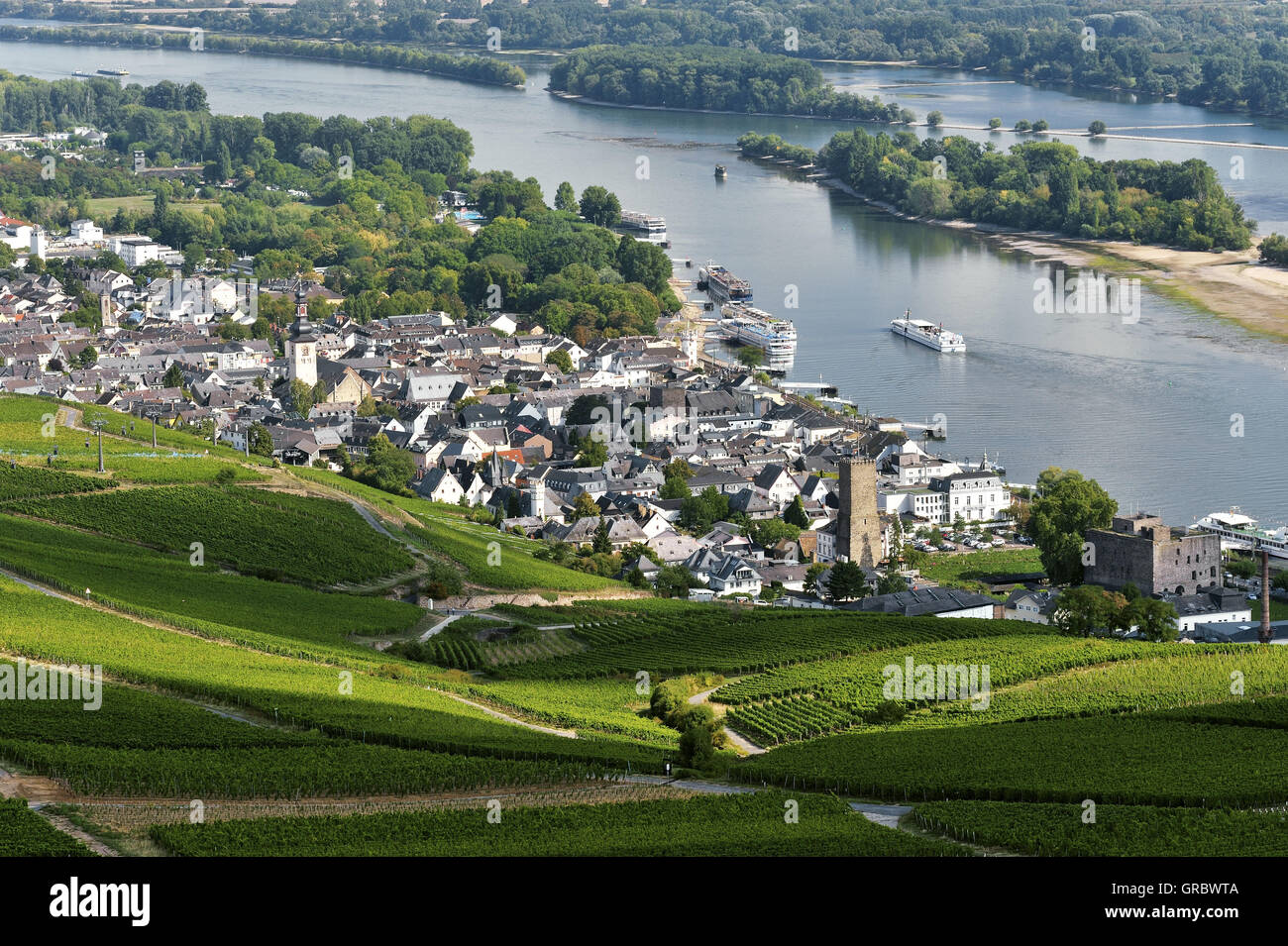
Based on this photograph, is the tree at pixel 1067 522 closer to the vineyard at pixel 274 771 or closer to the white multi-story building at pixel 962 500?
the white multi-story building at pixel 962 500

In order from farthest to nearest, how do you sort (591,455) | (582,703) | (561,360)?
(561,360), (591,455), (582,703)

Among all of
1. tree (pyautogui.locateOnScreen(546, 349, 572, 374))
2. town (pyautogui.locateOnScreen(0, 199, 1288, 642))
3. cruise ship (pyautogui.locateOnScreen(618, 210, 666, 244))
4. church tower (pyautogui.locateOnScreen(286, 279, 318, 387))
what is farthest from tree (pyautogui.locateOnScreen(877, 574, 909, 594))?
cruise ship (pyautogui.locateOnScreen(618, 210, 666, 244))

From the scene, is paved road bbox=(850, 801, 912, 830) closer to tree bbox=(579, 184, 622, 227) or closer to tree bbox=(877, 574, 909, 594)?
tree bbox=(877, 574, 909, 594)

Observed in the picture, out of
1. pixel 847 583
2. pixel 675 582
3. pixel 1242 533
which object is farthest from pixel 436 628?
pixel 1242 533

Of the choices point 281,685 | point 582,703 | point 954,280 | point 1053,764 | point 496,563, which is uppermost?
point 954,280

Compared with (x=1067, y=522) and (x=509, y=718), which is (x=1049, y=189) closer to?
(x=1067, y=522)

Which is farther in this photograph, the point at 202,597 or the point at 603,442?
the point at 603,442

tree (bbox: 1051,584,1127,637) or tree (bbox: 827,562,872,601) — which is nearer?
tree (bbox: 1051,584,1127,637)
